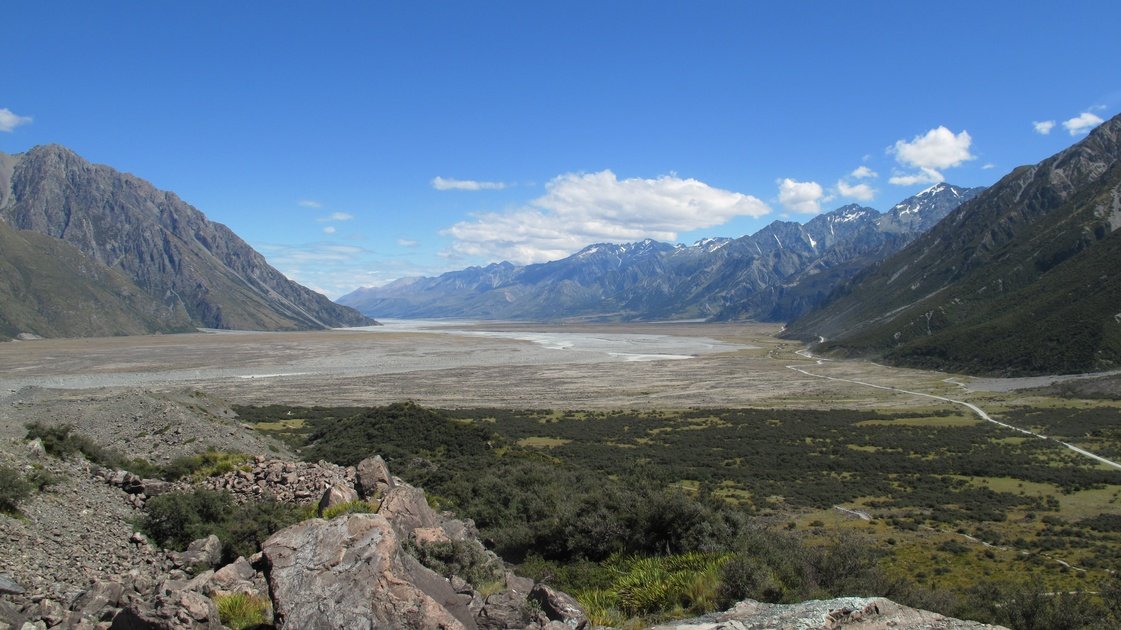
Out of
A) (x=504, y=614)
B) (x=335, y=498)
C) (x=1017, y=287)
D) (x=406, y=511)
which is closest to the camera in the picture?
(x=504, y=614)

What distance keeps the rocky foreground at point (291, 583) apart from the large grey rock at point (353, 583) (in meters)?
0.02

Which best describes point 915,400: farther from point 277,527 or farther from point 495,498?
point 277,527

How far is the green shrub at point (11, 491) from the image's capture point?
13.3 meters

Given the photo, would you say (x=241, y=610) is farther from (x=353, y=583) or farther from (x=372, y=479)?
(x=372, y=479)

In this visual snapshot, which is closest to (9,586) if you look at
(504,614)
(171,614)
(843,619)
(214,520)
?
(214,520)

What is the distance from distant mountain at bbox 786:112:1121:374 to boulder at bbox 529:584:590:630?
97.1 metres

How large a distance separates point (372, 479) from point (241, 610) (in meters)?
9.49

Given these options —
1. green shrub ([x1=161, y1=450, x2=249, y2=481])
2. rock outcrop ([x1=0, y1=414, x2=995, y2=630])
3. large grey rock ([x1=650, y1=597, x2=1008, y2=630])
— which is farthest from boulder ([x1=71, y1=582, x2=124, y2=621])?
green shrub ([x1=161, y1=450, x2=249, y2=481])

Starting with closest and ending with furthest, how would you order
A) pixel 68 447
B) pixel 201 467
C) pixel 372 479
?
1. pixel 372 479
2. pixel 68 447
3. pixel 201 467

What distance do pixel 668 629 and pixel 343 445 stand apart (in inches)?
1241

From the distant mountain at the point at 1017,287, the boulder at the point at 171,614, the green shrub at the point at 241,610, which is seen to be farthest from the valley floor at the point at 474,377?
the boulder at the point at 171,614

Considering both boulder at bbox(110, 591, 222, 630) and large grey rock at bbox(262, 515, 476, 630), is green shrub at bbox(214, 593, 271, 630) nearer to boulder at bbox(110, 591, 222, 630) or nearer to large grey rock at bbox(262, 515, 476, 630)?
boulder at bbox(110, 591, 222, 630)

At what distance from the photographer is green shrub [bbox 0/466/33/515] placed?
43.6 ft

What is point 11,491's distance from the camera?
13.4 metres
